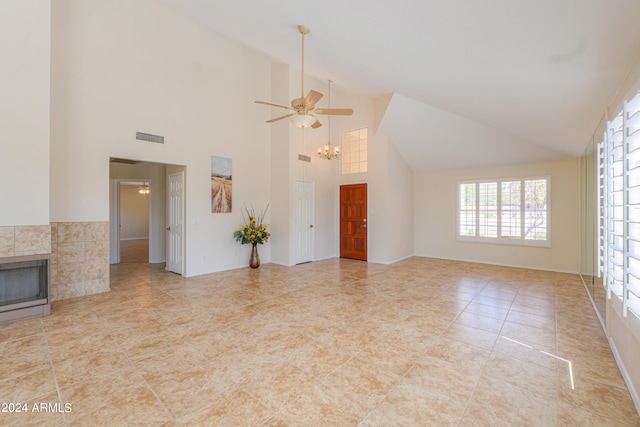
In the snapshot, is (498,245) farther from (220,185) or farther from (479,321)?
(220,185)

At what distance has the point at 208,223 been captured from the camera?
5777 mm

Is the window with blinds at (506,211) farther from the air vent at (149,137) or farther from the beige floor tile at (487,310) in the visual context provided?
the air vent at (149,137)

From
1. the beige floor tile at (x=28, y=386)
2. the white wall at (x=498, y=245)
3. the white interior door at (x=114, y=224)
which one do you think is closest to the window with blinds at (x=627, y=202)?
the beige floor tile at (x=28, y=386)

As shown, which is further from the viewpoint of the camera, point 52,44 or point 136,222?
point 136,222

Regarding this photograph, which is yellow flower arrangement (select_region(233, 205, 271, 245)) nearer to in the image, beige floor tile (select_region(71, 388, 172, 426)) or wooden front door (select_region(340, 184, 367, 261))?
wooden front door (select_region(340, 184, 367, 261))

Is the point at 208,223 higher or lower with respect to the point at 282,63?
lower

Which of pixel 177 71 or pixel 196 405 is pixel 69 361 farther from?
pixel 177 71

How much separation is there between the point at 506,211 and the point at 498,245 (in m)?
0.85

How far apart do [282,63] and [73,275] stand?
228 inches

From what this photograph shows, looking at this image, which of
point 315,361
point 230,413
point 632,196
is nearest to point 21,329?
point 230,413

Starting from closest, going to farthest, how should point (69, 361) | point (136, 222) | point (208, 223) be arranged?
point (69, 361), point (208, 223), point (136, 222)

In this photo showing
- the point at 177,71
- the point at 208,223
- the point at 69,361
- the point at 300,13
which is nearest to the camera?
the point at 69,361

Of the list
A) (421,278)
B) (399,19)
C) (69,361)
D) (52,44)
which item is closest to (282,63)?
(52,44)

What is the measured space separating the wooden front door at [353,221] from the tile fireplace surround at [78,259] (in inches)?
210
